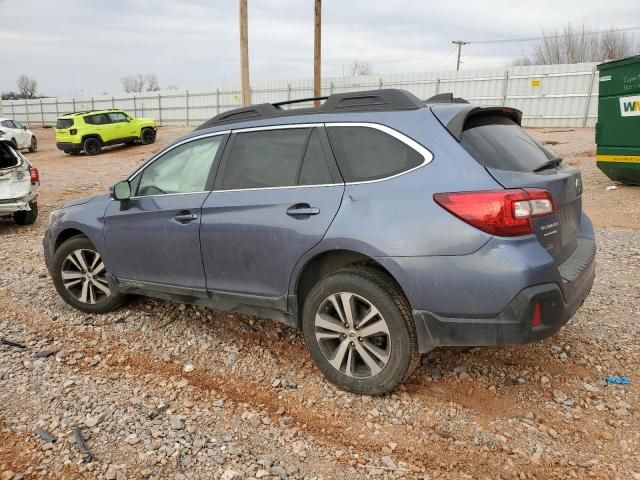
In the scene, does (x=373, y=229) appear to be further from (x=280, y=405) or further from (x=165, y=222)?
(x=165, y=222)

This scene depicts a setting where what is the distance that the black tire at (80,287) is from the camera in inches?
169

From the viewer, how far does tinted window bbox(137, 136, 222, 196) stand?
3.61 meters

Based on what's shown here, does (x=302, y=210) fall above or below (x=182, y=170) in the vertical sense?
below

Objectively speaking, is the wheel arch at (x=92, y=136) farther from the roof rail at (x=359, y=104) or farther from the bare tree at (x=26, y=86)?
the bare tree at (x=26, y=86)

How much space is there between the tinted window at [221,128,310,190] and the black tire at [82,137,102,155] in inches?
816

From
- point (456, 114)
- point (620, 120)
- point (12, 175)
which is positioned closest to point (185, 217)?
point (456, 114)

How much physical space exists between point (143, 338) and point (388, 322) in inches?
85.5

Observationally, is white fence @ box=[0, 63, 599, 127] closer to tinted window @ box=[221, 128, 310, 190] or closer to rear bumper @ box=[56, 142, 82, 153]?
rear bumper @ box=[56, 142, 82, 153]

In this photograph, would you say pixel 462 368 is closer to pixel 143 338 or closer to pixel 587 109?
pixel 143 338

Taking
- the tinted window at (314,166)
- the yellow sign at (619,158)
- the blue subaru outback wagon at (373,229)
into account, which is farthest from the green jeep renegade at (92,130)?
the tinted window at (314,166)

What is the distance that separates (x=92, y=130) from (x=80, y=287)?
1954 cm

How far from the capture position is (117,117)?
75.0 feet

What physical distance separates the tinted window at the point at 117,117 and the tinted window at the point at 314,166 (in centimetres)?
2204

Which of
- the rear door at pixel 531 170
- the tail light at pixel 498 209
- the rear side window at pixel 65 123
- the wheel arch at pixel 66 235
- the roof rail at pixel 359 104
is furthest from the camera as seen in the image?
the rear side window at pixel 65 123
